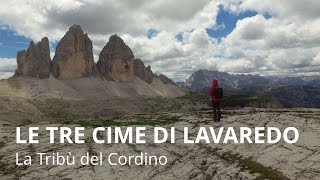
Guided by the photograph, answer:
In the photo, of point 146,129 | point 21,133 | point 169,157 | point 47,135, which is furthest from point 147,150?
point 21,133

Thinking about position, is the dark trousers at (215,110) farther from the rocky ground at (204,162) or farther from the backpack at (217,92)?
the rocky ground at (204,162)

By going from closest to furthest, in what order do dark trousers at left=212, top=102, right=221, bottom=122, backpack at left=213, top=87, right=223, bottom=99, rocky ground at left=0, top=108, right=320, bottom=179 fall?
rocky ground at left=0, top=108, right=320, bottom=179
backpack at left=213, top=87, right=223, bottom=99
dark trousers at left=212, top=102, right=221, bottom=122

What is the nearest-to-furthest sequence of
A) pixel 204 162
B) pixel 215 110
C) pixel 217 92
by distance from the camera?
Answer: pixel 204 162 < pixel 217 92 < pixel 215 110

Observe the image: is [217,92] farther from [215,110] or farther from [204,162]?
[204,162]

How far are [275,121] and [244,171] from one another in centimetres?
1590

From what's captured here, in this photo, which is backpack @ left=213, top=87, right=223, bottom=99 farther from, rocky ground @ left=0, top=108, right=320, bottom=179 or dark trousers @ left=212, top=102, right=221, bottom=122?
rocky ground @ left=0, top=108, right=320, bottom=179

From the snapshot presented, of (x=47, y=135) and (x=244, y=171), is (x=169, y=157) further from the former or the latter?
(x=47, y=135)

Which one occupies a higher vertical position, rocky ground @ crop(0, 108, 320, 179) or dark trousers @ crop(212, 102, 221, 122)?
dark trousers @ crop(212, 102, 221, 122)

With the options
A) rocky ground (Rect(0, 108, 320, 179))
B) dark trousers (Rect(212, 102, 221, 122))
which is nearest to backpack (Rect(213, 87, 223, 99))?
dark trousers (Rect(212, 102, 221, 122))

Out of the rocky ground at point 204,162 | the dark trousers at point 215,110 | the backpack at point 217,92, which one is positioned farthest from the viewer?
the dark trousers at point 215,110

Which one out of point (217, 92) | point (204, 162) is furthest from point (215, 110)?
point (204, 162)

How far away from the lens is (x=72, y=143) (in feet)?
119

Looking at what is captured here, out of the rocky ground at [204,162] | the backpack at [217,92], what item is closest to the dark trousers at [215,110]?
the backpack at [217,92]

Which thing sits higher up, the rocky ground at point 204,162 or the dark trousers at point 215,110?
the dark trousers at point 215,110
